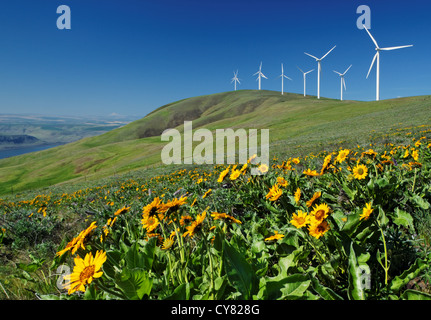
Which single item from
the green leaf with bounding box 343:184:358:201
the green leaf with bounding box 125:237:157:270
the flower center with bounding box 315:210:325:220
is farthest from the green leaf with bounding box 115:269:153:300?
the green leaf with bounding box 343:184:358:201

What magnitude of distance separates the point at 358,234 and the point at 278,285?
0.75 meters

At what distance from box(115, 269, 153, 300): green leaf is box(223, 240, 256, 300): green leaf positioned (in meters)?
0.45

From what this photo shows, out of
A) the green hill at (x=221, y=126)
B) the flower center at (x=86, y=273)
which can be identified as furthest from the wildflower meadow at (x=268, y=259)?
the green hill at (x=221, y=126)

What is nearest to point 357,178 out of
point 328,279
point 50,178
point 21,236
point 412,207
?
point 412,207

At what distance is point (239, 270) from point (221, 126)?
234 feet

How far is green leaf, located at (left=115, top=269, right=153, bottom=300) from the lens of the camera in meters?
1.20

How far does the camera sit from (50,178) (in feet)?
180

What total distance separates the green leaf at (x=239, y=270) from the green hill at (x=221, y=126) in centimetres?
1571

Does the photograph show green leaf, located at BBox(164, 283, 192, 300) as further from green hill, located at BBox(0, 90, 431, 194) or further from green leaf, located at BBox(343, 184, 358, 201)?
green hill, located at BBox(0, 90, 431, 194)

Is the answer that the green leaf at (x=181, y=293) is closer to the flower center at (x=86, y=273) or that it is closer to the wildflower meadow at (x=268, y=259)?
the wildflower meadow at (x=268, y=259)

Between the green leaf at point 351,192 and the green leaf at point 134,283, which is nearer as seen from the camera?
the green leaf at point 134,283

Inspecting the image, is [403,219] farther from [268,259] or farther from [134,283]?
[134,283]

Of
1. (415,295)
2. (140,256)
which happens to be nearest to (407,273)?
(415,295)

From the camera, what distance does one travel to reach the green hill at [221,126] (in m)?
28.2
